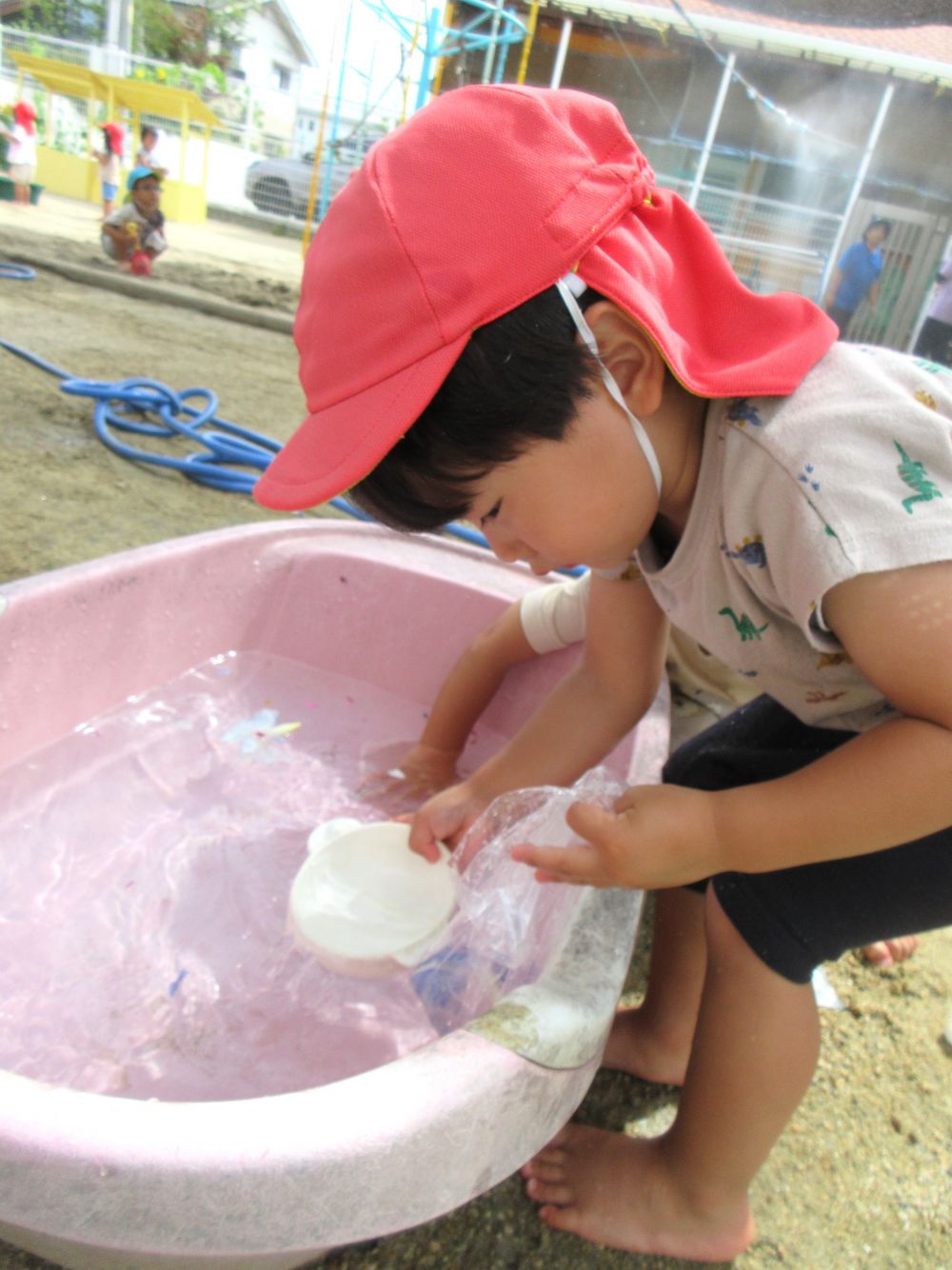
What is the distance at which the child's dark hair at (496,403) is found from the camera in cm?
72

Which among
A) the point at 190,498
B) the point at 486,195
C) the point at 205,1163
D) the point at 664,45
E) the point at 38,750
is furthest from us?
the point at 664,45

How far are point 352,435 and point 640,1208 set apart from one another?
0.78 m

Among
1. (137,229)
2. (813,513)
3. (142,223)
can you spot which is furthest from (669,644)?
(142,223)

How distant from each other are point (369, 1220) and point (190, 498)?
206cm

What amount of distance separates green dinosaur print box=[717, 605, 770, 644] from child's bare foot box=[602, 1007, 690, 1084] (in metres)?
0.53

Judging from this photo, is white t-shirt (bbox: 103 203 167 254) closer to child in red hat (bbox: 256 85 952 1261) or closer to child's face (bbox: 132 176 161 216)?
child's face (bbox: 132 176 161 216)

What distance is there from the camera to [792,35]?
7961mm

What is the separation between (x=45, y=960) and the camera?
1098 mm

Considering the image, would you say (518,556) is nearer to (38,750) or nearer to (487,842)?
(487,842)

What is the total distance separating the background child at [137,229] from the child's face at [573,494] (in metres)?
6.08

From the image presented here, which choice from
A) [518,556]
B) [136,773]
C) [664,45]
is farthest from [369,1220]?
[664,45]

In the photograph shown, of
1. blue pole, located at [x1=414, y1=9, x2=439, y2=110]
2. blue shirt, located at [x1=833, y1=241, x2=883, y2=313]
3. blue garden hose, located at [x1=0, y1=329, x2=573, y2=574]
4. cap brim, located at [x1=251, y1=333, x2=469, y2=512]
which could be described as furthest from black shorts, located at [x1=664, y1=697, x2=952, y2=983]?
blue shirt, located at [x1=833, y1=241, x2=883, y2=313]

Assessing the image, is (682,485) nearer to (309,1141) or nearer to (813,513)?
(813,513)

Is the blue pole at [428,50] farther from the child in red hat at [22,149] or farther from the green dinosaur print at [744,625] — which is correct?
the green dinosaur print at [744,625]
